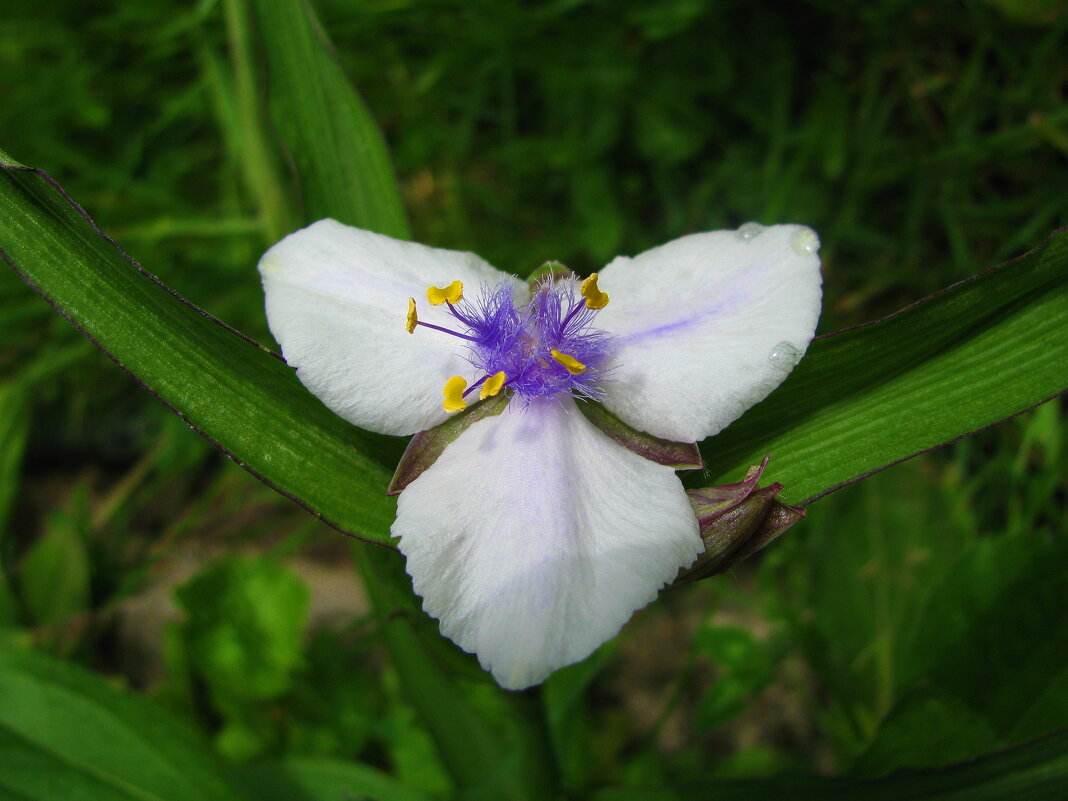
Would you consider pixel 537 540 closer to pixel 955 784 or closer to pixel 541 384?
pixel 541 384

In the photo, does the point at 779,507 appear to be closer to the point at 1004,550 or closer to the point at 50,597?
the point at 1004,550

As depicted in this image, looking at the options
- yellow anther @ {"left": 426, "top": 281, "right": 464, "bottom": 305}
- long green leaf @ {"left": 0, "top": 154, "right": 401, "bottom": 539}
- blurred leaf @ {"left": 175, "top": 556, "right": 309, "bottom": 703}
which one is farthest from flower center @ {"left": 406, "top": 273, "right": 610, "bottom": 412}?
blurred leaf @ {"left": 175, "top": 556, "right": 309, "bottom": 703}

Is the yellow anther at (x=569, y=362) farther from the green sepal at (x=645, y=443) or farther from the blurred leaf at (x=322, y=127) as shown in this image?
the blurred leaf at (x=322, y=127)

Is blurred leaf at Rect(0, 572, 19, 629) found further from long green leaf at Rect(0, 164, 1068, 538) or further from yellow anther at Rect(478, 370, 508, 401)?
yellow anther at Rect(478, 370, 508, 401)

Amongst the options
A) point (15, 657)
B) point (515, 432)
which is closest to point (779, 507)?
point (515, 432)

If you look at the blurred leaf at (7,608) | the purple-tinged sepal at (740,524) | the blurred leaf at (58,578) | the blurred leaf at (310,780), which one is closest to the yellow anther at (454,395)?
the purple-tinged sepal at (740,524)

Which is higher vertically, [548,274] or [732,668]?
[548,274]

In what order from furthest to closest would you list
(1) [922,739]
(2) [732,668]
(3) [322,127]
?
1. (2) [732,668]
2. (1) [922,739]
3. (3) [322,127]

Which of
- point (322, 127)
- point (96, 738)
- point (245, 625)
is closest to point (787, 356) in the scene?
point (322, 127)
